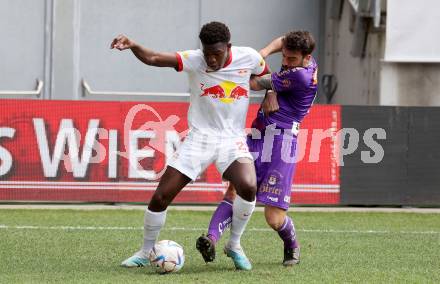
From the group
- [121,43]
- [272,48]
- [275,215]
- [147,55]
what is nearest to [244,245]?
[275,215]

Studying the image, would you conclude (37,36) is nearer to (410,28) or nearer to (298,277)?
(410,28)

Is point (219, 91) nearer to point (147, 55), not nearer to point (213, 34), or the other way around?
point (213, 34)

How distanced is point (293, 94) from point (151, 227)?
158 cm

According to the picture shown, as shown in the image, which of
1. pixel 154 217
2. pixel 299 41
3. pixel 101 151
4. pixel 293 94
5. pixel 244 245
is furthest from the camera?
pixel 101 151

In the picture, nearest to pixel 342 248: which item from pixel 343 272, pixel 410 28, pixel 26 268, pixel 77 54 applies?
pixel 343 272

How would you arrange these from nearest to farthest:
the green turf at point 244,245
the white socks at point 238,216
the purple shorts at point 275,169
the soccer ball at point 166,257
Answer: the green turf at point 244,245, the soccer ball at point 166,257, the white socks at point 238,216, the purple shorts at point 275,169

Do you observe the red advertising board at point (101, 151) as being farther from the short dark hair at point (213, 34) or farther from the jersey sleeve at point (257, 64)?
the short dark hair at point (213, 34)

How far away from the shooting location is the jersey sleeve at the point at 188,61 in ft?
30.9

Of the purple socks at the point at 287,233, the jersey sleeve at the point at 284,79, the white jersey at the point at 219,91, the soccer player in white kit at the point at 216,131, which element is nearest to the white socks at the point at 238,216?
the soccer player in white kit at the point at 216,131

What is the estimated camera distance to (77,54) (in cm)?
2308

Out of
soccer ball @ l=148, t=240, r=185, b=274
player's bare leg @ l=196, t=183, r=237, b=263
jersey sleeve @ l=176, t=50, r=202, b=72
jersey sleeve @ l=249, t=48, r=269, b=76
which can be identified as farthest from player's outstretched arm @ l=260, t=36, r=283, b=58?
soccer ball @ l=148, t=240, r=185, b=274

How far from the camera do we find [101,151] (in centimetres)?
1590

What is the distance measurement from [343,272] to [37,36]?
47.2 feet

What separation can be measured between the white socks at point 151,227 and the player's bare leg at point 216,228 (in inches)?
13.4
